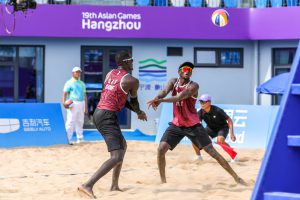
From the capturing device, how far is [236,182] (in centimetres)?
910

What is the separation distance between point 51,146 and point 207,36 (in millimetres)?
8349

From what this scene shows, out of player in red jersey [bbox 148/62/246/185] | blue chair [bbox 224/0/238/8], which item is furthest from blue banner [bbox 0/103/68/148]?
blue chair [bbox 224/0/238/8]

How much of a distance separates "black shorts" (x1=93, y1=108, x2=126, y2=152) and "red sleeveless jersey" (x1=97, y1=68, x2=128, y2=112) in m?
0.08

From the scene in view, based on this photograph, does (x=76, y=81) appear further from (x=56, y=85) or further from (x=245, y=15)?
(x=245, y=15)

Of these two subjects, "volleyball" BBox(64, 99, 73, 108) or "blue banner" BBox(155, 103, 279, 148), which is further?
"volleyball" BBox(64, 99, 73, 108)

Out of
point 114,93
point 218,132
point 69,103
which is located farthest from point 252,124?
point 114,93

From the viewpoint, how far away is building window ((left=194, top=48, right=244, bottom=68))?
21.9m

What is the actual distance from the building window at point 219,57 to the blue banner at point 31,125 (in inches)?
312

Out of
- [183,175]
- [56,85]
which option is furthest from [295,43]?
[183,175]

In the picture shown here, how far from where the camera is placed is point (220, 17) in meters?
21.1

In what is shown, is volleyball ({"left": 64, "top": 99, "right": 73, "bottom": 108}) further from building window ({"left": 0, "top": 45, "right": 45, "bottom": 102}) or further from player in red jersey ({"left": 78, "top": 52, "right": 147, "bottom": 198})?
player in red jersey ({"left": 78, "top": 52, "right": 147, "bottom": 198})

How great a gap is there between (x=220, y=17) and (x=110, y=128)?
1372 centimetres

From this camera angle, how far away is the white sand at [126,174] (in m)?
8.05

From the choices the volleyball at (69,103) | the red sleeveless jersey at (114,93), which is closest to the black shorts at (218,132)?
the volleyball at (69,103)
